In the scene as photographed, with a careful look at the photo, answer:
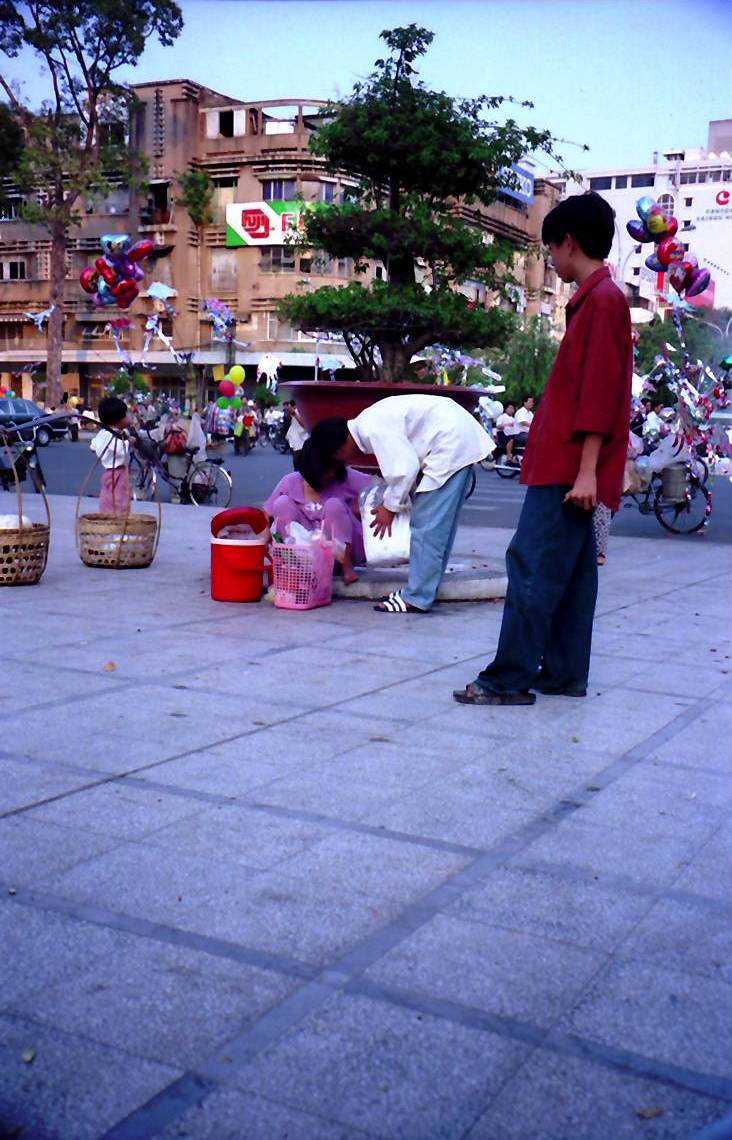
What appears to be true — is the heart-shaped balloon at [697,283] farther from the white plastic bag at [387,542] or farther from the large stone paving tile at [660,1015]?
the large stone paving tile at [660,1015]

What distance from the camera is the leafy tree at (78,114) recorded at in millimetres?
36562

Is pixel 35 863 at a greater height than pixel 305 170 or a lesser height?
lesser

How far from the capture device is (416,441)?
646cm

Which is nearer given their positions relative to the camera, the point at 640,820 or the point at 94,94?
the point at 640,820

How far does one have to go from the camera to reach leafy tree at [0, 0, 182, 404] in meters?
36.6

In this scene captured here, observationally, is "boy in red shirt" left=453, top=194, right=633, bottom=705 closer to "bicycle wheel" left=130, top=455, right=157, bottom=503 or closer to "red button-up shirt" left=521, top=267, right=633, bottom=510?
"red button-up shirt" left=521, top=267, right=633, bottom=510

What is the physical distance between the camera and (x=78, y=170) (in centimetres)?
4050

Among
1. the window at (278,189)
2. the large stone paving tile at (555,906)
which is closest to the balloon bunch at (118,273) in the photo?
the large stone paving tile at (555,906)

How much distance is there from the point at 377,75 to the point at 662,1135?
12.0m

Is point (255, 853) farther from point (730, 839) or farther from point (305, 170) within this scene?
point (305, 170)

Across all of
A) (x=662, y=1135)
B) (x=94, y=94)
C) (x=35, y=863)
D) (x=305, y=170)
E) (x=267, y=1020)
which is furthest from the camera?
(x=305, y=170)

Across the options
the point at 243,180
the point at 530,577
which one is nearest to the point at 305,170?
the point at 243,180

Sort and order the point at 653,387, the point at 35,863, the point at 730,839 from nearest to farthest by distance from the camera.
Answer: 1. the point at 35,863
2. the point at 730,839
3. the point at 653,387

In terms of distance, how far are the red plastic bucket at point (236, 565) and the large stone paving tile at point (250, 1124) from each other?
5.08 meters
